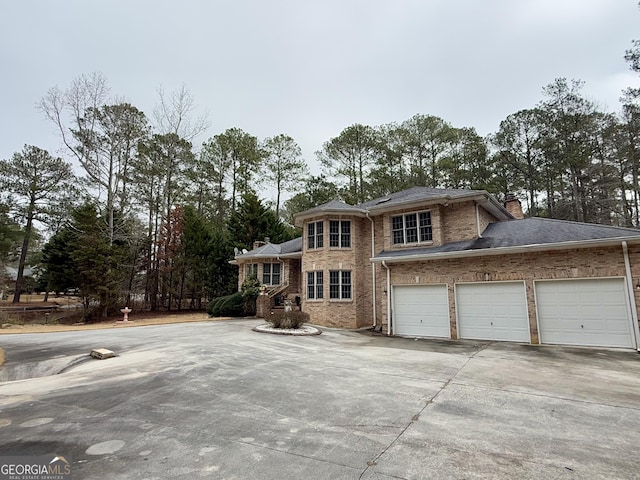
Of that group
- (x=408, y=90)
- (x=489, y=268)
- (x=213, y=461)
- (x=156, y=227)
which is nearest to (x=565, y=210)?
(x=408, y=90)

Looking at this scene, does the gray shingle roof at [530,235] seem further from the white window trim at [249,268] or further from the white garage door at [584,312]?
the white window trim at [249,268]

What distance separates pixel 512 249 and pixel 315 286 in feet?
28.9

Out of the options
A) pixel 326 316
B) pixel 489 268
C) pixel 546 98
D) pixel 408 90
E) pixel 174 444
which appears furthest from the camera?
pixel 546 98

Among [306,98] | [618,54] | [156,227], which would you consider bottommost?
[156,227]

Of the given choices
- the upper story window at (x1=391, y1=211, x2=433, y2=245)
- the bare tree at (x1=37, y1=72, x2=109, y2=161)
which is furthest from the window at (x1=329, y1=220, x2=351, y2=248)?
the bare tree at (x1=37, y1=72, x2=109, y2=161)

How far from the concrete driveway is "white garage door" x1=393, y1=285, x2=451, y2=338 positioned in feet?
13.9

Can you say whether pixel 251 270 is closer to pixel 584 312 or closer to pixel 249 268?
pixel 249 268

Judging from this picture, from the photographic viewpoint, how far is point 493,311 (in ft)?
37.6

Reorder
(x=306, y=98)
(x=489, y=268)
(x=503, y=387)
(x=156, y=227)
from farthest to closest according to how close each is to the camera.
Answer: (x=156, y=227), (x=306, y=98), (x=489, y=268), (x=503, y=387)

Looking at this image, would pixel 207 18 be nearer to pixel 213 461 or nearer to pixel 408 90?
pixel 408 90

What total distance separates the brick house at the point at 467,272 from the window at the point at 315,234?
7cm

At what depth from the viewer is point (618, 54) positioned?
51.1 feet

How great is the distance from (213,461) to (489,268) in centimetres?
1121

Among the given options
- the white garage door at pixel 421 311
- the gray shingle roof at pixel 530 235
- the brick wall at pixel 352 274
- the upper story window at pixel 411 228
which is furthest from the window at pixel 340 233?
the white garage door at pixel 421 311
